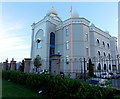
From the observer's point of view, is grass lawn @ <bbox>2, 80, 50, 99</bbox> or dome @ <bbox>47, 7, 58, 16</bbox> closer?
grass lawn @ <bbox>2, 80, 50, 99</bbox>

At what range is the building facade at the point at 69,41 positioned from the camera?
81.0ft

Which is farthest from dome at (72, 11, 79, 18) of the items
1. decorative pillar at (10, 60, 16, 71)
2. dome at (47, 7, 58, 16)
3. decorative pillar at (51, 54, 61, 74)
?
decorative pillar at (51, 54, 61, 74)

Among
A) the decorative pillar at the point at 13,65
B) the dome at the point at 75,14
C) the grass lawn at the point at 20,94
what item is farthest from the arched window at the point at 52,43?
the grass lawn at the point at 20,94

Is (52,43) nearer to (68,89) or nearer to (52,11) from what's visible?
(52,11)

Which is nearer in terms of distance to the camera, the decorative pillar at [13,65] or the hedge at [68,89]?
the hedge at [68,89]

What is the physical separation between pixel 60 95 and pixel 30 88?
3.11 metres

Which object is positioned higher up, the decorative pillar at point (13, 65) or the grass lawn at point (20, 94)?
the decorative pillar at point (13, 65)

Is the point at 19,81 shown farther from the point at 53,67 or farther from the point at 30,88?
the point at 53,67

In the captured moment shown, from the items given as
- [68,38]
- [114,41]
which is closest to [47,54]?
[68,38]

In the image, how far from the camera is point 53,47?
96.1 feet

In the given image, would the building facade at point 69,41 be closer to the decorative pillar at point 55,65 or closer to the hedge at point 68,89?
the decorative pillar at point 55,65

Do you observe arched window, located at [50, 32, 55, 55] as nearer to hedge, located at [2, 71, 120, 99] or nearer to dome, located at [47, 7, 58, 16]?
dome, located at [47, 7, 58, 16]

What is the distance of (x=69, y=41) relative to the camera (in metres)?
25.7

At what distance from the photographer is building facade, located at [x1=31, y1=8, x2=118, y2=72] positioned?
24688mm
